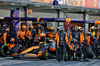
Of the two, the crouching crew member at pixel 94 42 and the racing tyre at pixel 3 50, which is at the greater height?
the crouching crew member at pixel 94 42

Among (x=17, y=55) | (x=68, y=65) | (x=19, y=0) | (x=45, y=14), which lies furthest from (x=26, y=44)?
(x=45, y=14)

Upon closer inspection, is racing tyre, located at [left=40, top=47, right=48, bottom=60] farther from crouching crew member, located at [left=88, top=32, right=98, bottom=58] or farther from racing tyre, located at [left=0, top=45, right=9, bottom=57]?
crouching crew member, located at [left=88, top=32, right=98, bottom=58]

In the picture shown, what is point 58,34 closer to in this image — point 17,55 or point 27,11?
point 17,55

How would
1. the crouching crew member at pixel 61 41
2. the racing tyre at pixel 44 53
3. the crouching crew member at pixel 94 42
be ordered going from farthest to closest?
the crouching crew member at pixel 94 42 < the racing tyre at pixel 44 53 < the crouching crew member at pixel 61 41

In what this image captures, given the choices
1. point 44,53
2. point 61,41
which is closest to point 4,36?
point 44,53

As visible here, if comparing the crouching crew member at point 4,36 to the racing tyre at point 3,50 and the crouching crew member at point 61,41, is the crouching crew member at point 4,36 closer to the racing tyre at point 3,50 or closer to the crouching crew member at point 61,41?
the racing tyre at point 3,50

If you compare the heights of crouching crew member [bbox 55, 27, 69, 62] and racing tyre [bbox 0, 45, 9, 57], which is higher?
crouching crew member [bbox 55, 27, 69, 62]

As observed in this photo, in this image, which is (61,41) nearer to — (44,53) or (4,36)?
(44,53)

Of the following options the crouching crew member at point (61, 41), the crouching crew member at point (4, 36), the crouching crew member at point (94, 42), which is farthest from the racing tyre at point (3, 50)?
the crouching crew member at point (94, 42)

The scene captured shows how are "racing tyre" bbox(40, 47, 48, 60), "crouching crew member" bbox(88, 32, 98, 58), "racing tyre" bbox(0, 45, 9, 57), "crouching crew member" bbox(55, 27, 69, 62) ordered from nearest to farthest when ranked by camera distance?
"crouching crew member" bbox(55, 27, 69, 62) < "racing tyre" bbox(40, 47, 48, 60) < "crouching crew member" bbox(88, 32, 98, 58) < "racing tyre" bbox(0, 45, 9, 57)

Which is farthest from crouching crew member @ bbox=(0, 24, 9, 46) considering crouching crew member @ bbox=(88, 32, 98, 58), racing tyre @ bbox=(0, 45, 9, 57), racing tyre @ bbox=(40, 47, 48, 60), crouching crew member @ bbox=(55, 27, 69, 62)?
crouching crew member @ bbox=(88, 32, 98, 58)

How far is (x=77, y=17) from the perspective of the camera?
24.6m

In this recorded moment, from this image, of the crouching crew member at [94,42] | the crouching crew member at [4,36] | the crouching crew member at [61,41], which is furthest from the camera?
the crouching crew member at [4,36]

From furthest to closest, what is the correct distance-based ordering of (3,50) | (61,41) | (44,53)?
1. (3,50)
2. (44,53)
3. (61,41)
